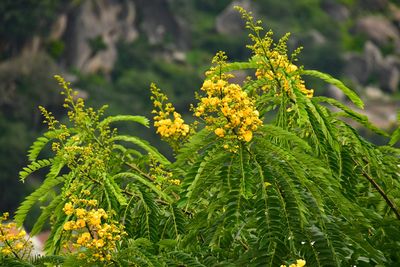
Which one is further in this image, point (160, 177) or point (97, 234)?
point (160, 177)

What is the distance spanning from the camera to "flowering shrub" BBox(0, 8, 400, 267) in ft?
14.0

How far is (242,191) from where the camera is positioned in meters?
4.20

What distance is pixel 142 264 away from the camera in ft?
13.9

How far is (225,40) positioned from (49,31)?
53.0 ft

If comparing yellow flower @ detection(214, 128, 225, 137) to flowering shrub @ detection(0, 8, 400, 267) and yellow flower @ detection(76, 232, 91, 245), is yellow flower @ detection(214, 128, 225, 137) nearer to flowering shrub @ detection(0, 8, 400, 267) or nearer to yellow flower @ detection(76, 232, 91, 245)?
flowering shrub @ detection(0, 8, 400, 267)

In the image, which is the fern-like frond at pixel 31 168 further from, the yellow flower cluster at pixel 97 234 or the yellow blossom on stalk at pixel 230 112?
the yellow blossom on stalk at pixel 230 112

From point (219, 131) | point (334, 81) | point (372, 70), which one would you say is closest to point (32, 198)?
point (219, 131)

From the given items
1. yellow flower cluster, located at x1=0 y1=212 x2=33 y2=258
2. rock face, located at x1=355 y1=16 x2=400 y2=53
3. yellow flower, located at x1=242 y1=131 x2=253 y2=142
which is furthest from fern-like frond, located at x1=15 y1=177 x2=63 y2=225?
rock face, located at x1=355 y1=16 x2=400 y2=53

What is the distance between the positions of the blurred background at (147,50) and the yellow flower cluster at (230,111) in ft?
157

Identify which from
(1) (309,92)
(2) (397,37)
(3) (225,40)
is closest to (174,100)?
(3) (225,40)

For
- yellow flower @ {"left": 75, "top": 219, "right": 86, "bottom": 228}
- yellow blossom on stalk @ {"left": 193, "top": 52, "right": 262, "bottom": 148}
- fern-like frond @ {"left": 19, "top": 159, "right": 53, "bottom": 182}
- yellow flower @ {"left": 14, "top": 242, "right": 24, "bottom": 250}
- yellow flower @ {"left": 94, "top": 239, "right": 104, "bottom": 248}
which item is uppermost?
yellow blossom on stalk @ {"left": 193, "top": 52, "right": 262, "bottom": 148}

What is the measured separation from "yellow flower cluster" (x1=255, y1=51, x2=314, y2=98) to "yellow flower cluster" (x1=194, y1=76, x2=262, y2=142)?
366 millimetres

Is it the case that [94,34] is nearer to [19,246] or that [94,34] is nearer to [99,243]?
[19,246]

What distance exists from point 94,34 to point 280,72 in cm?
6058
